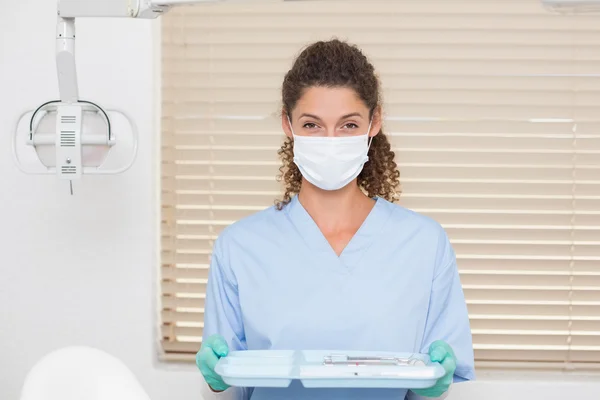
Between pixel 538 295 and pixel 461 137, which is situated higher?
pixel 461 137

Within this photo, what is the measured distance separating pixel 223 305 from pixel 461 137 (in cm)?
95

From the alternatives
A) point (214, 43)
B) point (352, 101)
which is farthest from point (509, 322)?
point (214, 43)

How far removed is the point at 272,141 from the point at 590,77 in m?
0.91

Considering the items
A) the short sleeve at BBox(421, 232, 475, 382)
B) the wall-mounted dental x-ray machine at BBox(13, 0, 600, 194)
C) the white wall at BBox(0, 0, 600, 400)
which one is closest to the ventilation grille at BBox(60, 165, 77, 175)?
the wall-mounted dental x-ray machine at BBox(13, 0, 600, 194)

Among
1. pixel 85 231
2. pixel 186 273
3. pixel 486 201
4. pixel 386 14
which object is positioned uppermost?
pixel 386 14

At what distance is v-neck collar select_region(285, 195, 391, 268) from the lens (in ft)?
5.43

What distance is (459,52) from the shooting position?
2.26m

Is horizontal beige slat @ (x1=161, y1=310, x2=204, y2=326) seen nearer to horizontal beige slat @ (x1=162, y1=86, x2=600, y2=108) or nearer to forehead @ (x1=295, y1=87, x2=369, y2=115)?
horizontal beige slat @ (x1=162, y1=86, x2=600, y2=108)

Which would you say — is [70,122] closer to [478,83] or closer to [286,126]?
[286,126]

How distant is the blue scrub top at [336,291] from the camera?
1588 millimetres

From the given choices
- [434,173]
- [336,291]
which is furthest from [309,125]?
[434,173]

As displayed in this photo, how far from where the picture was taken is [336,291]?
5.30ft

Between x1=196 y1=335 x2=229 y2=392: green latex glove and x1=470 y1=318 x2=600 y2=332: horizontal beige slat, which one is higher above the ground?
x1=196 y1=335 x2=229 y2=392: green latex glove

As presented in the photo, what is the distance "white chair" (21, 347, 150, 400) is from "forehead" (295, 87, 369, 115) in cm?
61
